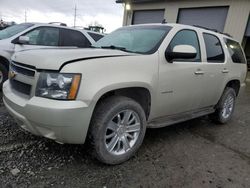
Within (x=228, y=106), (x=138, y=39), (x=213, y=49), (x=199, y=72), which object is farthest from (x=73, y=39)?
(x=228, y=106)

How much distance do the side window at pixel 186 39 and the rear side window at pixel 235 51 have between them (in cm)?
121

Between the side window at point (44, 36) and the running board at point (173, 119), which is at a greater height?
the side window at point (44, 36)

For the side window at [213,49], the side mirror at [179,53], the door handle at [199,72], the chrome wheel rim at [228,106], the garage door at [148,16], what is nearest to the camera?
the side mirror at [179,53]

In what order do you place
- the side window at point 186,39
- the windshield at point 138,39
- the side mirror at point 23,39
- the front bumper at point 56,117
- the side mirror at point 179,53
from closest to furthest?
the front bumper at point 56,117
the side mirror at point 179,53
the windshield at point 138,39
the side window at point 186,39
the side mirror at point 23,39

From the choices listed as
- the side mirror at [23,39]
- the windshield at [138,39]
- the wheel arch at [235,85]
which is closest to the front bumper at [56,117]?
the windshield at [138,39]

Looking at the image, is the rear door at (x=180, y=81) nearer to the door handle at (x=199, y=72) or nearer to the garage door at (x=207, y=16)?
the door handle at (x=199, y=72)

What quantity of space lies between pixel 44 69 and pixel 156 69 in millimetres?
1374

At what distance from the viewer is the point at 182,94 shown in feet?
11.3

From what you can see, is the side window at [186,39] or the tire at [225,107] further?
the tire at [225,107]

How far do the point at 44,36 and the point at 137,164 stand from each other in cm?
447

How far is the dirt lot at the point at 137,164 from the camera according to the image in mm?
2514

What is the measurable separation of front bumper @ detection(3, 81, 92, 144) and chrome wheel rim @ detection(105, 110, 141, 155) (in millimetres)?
400

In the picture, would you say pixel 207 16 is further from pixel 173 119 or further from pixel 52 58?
pixel 52 58

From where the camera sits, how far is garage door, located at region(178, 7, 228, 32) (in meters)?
11.9
